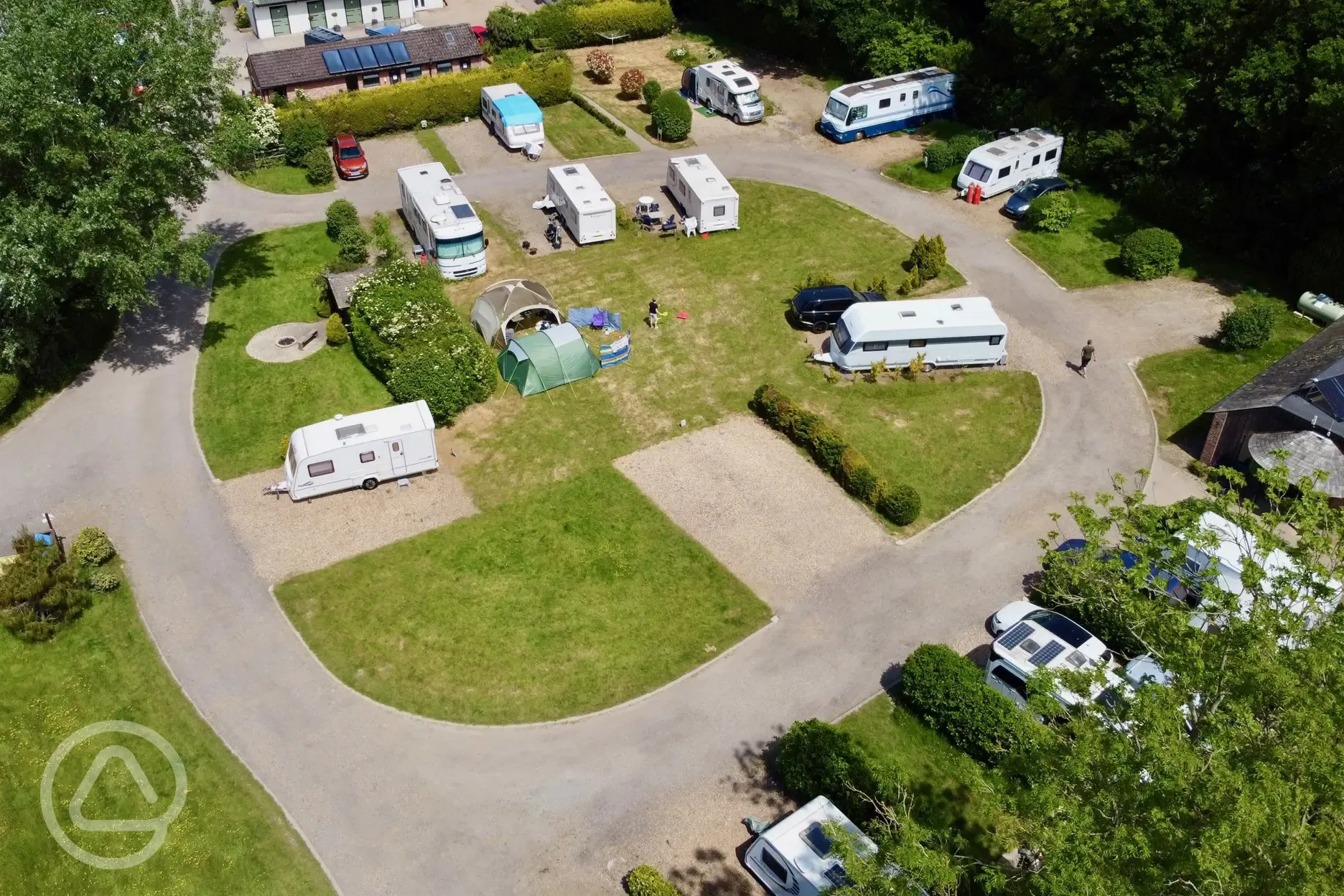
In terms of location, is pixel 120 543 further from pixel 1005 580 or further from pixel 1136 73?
pixel 1136 73

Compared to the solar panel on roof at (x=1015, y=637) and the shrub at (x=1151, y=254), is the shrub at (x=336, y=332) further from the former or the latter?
the shrub at (x=1151, y=254)

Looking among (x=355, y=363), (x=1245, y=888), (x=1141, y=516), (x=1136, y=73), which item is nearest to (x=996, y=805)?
(x=1245, y=888)

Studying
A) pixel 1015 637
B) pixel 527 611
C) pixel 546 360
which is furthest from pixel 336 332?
pixel 1015 637

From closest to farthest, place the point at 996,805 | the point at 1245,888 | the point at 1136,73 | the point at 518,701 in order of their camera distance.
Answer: the point at 1245,888 → the point at 996,805 → the point at 518,701 → the point at 1136,73

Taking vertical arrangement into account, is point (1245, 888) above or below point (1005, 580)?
above

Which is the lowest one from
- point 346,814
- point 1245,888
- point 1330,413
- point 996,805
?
point 346,814

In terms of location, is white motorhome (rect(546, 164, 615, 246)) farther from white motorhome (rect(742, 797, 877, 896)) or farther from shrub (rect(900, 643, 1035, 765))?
white motorhome (rect(742, 797, 877, 896))

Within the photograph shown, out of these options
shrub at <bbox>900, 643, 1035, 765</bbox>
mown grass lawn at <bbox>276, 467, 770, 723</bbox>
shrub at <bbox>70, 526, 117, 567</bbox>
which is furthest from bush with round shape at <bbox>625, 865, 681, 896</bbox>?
shrub at <bbox>70, 526, 117, 567</bbox>
